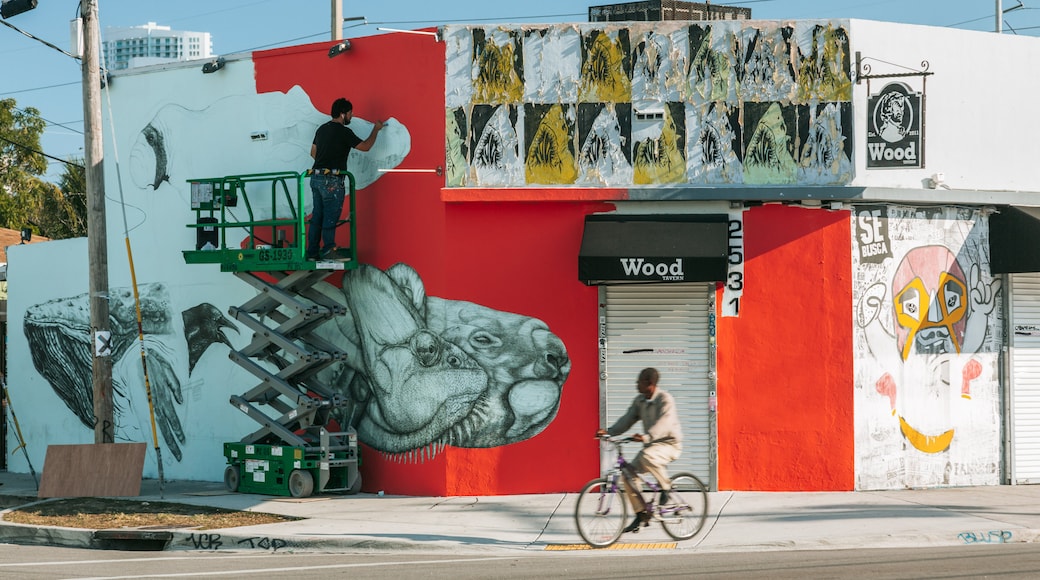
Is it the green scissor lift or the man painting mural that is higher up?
the man painting mural

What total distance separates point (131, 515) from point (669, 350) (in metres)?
6.77

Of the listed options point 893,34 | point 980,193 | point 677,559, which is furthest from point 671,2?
point 677,559

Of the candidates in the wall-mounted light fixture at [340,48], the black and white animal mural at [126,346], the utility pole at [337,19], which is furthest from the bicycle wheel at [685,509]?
the utility pole at [337,19]

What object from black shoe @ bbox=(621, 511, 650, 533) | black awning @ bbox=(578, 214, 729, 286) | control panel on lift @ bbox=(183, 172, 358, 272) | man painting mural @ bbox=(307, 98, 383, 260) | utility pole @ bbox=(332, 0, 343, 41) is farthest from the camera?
utility pole @ bbox=(332, 0, 343, 41)

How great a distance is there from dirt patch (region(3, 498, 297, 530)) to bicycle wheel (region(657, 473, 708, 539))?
4366 mm

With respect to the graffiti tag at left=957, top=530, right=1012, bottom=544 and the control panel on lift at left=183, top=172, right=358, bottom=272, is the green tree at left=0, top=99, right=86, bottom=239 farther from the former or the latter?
the graffiti tag at left=957, top=530, right=1012, bottom=544

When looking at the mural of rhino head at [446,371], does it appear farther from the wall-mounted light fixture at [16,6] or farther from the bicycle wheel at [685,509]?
the wall-mounted light fixture at [16,6]

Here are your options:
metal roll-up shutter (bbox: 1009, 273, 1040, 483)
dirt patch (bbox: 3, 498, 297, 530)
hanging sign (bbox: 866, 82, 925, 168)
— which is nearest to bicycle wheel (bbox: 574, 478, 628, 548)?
dirt patch (bbox: 3, 498, 297, 530)

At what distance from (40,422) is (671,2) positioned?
1258 centimetres

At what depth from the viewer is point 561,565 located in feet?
35.4

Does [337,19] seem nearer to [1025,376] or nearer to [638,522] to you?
[1025,376]

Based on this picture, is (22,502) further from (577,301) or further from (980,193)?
(980,193)

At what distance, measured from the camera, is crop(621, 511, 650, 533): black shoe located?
1170cm

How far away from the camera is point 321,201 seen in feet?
50.5
